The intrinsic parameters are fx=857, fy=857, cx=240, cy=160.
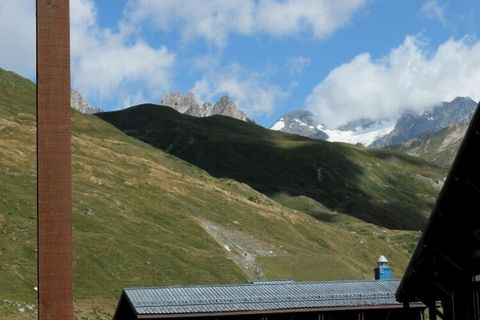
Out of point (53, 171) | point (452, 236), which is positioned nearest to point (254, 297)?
point (452, 236)

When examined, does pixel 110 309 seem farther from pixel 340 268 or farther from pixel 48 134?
pixel 48 134

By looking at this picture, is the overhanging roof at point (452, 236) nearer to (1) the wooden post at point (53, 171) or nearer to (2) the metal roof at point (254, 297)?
(1) the wooden post at point (53, 171)

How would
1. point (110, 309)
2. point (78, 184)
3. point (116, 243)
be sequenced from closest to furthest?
point (110, 309), point (116, 243), point (78, 184)

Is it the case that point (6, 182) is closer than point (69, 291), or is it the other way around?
point (69, 291)

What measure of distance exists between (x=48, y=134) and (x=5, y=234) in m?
89.5

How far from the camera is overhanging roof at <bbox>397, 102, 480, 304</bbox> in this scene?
14359 millimetres

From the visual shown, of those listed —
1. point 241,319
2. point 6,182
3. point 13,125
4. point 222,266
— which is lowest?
point 241,319

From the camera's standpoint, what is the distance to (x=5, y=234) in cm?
9450

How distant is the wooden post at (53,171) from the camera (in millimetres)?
8562

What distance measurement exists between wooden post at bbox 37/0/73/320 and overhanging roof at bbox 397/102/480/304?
6719mm

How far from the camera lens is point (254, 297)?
40.1 m

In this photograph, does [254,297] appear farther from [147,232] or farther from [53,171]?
[147,232]

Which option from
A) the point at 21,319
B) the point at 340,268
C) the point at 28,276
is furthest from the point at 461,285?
the point at 340,268

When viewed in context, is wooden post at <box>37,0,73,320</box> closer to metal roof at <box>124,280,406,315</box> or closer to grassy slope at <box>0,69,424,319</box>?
metal roof at <box>124,280,406,315</box>
